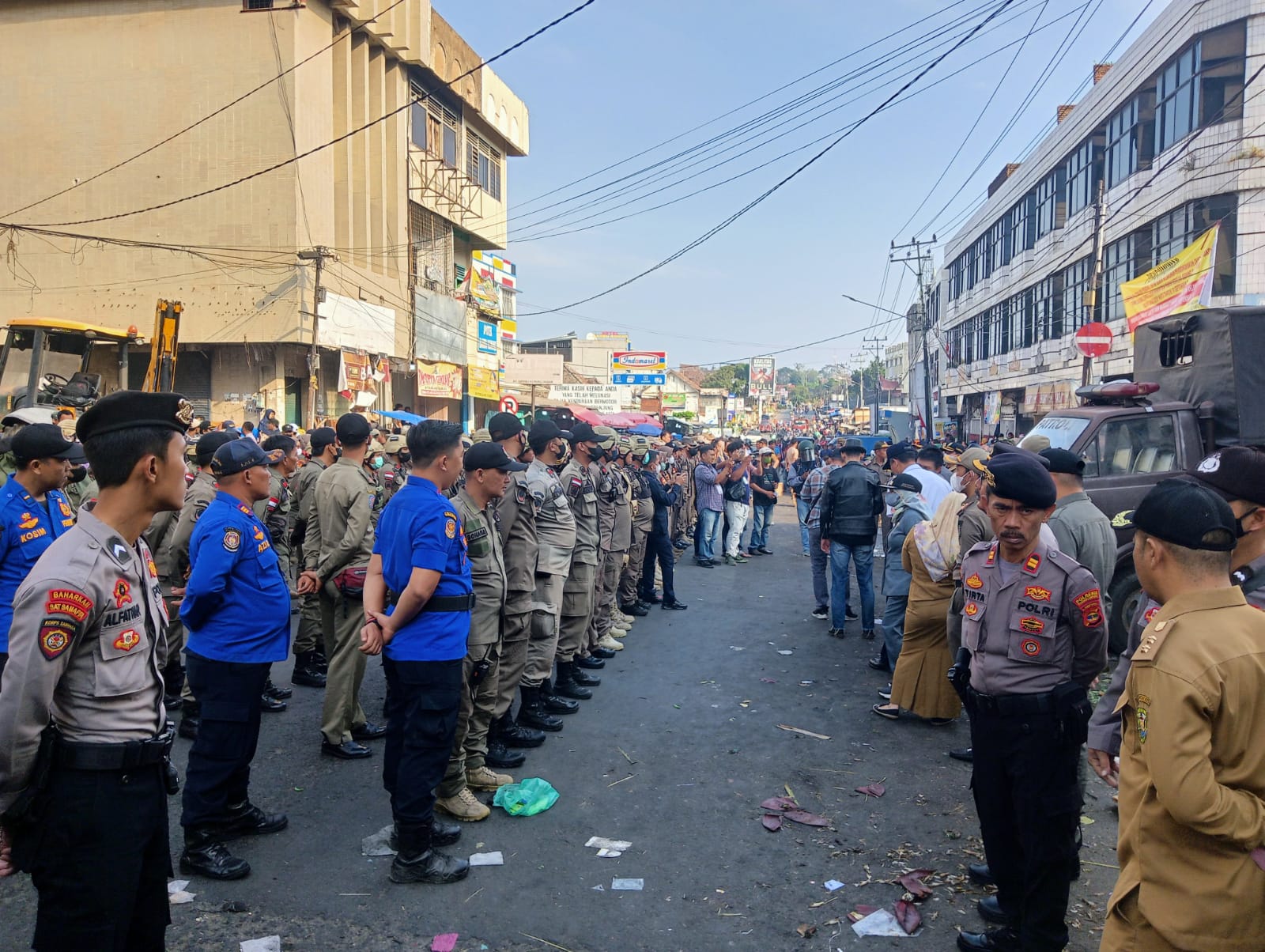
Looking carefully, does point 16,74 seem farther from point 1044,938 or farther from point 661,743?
point 1044,938

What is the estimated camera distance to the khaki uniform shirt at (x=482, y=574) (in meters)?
4.52

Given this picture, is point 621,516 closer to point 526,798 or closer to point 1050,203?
point 526,798

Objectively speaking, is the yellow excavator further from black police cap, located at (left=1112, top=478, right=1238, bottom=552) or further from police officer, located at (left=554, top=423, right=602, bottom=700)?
black police cap, located at (left=1112, top=478, right=1238, bottom=552)

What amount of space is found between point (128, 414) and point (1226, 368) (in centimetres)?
944

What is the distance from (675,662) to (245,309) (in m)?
17.1

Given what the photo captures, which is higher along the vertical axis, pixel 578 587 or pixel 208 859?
pixel 578 587

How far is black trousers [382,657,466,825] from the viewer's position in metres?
3.76

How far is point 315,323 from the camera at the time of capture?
19719mm

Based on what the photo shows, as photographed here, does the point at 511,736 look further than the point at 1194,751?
Yes

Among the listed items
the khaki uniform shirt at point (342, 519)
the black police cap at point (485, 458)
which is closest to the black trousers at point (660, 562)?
the khaki uniform shirt at point (342, 519)

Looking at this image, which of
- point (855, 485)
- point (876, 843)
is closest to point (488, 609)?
point (876, 843)

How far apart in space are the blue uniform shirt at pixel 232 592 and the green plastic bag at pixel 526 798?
145cm

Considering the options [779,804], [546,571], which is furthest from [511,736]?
[779,804]

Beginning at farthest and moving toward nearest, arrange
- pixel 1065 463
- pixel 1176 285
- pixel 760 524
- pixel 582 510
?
pixel 760 524
pixel 1176 285
pixel 582 510
pixel 1065 463
